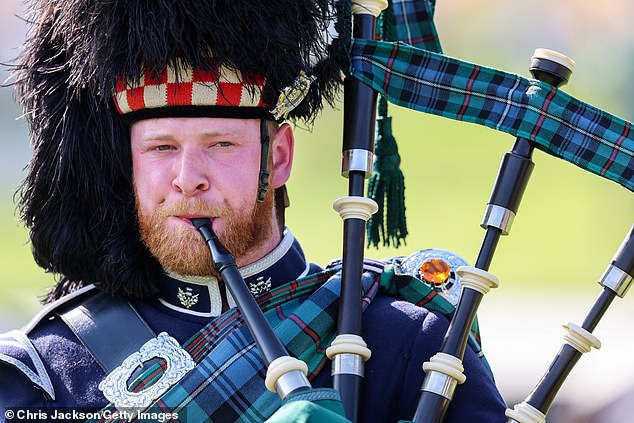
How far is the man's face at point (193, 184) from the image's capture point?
2.60 meters

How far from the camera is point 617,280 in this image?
250 centimetres

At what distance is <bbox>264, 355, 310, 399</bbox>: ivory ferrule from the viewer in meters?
2.21

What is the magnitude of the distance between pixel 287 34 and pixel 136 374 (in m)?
0.77

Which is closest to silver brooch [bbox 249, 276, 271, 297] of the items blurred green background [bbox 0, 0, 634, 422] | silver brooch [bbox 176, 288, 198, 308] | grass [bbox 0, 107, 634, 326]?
silver brooch [bbox 176, 288, 198, 308]

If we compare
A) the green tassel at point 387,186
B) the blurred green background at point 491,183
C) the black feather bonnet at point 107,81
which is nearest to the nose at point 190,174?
the black feather bonnet at point 107,81

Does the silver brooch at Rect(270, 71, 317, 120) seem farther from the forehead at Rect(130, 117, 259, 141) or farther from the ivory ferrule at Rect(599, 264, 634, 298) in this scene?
the ivory ferrule at Rect(599, 264, 634, 298)

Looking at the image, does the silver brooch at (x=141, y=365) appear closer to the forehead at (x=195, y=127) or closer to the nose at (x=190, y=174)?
the nose at (x=190, y=174)

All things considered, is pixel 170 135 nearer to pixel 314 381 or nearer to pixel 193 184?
pixel 193 184

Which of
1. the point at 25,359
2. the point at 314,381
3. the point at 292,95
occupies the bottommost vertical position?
the point at 25,359

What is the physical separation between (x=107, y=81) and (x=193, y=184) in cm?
29

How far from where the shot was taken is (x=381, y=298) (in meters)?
2.74

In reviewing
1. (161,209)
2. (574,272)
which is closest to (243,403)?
(161,209)

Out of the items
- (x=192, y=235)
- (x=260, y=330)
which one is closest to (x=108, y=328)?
(x=192, y=235)

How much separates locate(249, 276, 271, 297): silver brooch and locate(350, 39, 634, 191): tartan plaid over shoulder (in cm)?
49
